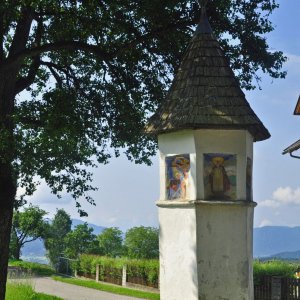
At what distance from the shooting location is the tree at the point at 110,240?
50.1 m

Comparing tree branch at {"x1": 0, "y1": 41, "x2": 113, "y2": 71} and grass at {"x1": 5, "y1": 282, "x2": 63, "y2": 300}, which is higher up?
tree branch at {"x1": 0, "y1": 41, "x2": 113, "y2": 71}

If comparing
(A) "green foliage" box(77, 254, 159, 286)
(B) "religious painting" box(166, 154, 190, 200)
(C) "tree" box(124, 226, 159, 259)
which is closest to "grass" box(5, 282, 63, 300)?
(A) "green foliage" box(77, 254, 159, 286)

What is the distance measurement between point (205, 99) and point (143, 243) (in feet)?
112

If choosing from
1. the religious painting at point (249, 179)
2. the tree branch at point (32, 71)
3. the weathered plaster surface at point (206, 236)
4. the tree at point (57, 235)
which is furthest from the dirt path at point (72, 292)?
the tree at point (57, 235)

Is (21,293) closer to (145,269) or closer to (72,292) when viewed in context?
(72,292)

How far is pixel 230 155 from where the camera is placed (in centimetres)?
1036

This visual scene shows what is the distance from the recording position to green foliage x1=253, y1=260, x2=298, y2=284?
23750 mm

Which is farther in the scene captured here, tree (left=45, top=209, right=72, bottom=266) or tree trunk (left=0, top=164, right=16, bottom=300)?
tree (left=45, top=209, right=72, bottom=266)

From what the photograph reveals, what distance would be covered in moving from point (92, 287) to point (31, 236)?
1921cm

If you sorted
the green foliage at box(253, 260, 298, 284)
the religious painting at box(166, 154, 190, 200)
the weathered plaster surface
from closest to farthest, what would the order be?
1. the weathered plaster surface
2. the religious painting at box(166, 154, 190, 200)
3. the green foliage at box(253, 260, 298, 284)

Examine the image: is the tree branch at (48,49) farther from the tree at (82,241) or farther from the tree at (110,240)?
the tree at (110,240)

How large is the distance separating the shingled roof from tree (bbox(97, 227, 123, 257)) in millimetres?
39947

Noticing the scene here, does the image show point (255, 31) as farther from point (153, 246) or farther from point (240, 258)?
point (153, 246)

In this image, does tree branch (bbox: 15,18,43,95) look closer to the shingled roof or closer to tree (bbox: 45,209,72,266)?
the shingled roof
